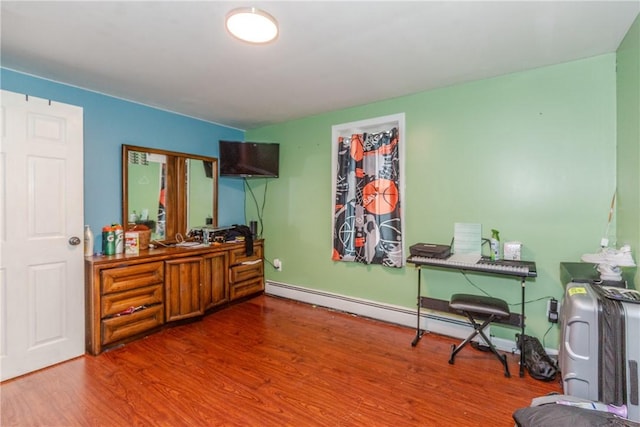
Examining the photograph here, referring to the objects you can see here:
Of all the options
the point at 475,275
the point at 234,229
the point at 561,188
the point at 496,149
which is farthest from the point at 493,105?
the point at 234,229

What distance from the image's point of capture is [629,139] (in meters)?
1.96

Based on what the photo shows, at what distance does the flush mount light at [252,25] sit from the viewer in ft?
5.40

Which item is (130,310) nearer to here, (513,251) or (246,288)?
(246,288)

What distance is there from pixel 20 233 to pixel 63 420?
4.50 feet

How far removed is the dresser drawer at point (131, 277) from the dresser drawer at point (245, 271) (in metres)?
0.89

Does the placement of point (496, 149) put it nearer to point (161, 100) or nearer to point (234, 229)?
point (234, 229)

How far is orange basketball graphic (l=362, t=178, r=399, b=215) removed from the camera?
10.4 feet

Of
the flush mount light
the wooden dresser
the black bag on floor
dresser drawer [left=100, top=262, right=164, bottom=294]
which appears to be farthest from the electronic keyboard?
dresser drawer [left=100, top=262, right=164, bottom=294]

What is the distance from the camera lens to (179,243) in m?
3.56

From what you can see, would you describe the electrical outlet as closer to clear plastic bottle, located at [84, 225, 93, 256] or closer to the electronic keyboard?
the electronic keyboard

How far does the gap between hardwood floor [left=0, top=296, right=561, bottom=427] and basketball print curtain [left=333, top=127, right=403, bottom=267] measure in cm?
87

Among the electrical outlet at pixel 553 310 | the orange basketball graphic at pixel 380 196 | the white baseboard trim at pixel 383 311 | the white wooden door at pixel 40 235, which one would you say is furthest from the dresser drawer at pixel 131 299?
the electrical outlet at pixel 553 310

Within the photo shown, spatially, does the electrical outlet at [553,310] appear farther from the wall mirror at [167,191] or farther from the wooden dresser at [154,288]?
the wall mirror at [167,191]

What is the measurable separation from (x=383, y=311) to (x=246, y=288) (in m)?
1.78
